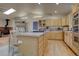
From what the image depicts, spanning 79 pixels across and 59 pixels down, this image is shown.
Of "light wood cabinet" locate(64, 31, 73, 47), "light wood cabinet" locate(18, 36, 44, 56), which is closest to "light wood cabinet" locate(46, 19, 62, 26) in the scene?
"light wood cabinet" locate(18, 36, 44, 56)

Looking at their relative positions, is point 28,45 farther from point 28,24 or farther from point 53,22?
point 53,22

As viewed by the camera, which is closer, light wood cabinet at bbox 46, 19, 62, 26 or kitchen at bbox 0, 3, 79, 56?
kitchen at bbox 0, 3, 79, 56

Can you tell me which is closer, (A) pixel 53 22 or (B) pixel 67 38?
(A) pixel 53 22

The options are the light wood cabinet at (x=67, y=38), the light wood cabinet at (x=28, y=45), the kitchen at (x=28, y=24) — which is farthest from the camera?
the light wood cabinet at (x=67, y=38)

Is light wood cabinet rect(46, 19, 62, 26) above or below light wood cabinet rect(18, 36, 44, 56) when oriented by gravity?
above

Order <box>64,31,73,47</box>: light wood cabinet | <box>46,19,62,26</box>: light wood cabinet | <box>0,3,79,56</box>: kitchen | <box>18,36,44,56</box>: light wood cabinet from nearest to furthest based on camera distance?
1. <box>0,3,79,56</box>: kitchen
2. <box>18,36,44,56</box>: light wood cabinet
3. <box>46,19,62,26</box>: light wood cabinet
4. <box>64,31,73,47</box>: light wood cabinet

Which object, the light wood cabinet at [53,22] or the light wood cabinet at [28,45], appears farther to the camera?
the light wood cabinet at [53,22]

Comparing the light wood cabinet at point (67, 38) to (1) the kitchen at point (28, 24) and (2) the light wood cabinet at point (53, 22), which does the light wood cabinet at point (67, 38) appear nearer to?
(2) the light wood cabinet at point (53, 22)

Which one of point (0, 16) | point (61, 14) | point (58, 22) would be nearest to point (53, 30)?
point (58, 22)

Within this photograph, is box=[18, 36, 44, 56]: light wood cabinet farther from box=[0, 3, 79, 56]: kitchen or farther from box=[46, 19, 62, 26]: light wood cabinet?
box=[46, 19, 62, 26]: light wood cabinet

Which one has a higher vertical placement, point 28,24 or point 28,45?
point 28,24

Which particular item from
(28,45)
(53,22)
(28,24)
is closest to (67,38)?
(53,22)

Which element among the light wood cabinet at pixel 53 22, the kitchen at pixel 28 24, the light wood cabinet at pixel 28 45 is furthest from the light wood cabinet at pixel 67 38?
the light wood cabinet at pixel 28 45

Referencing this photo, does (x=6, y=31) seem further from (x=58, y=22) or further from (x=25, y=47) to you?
(x=58, y=22)
